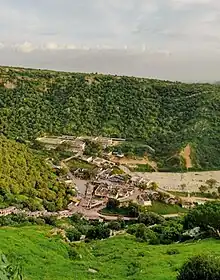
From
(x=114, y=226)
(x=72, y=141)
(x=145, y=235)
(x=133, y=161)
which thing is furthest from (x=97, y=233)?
(x=72, y=141)

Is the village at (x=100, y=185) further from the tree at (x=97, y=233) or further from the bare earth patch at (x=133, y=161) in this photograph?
the tree at (x=97, y=233)

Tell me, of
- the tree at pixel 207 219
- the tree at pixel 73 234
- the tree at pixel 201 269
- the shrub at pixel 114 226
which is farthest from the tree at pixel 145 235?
the tree at pixel 201 269

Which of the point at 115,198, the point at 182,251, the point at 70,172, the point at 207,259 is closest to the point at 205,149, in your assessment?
the point at 70,172

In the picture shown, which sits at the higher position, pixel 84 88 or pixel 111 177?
pixel 84 88

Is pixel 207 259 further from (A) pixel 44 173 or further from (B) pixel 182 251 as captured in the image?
(A) pixel 44 173

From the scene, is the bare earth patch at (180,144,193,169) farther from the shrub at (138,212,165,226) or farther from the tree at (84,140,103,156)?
the shrub at (138,212,165,226)

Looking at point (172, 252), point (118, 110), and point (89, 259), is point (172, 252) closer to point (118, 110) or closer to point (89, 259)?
point (89, 259)

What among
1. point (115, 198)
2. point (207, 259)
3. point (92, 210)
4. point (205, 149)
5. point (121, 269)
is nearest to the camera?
point (207, 259)
